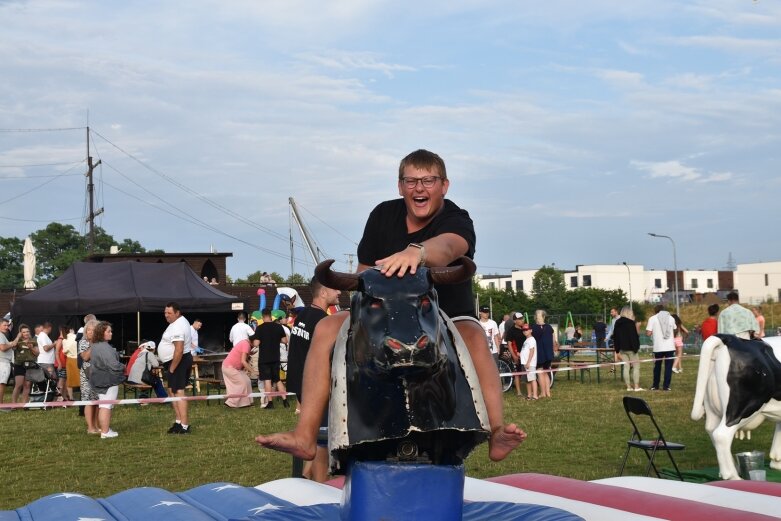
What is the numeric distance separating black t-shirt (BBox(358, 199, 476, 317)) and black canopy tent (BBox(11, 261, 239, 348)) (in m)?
18.7

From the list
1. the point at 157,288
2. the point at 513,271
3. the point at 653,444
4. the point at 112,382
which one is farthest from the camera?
the point at 513,271

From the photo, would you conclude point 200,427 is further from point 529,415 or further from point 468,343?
point 468,343

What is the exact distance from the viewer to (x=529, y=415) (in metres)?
16.1

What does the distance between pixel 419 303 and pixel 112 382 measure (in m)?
12.1

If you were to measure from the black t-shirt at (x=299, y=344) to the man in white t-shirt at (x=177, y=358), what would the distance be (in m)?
6.17

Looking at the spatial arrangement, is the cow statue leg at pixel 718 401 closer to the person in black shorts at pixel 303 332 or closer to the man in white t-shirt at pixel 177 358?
the person in black shorts at pixel 303 332

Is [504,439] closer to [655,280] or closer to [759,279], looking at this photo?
[759,279]

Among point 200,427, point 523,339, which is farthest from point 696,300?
point 200,427

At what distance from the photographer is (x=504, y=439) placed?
10.6 ft

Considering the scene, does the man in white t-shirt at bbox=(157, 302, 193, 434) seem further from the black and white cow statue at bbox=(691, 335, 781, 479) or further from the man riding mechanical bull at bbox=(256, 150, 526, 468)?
the man riding mechanical bull at bbox=(256, 150, 526, 468)

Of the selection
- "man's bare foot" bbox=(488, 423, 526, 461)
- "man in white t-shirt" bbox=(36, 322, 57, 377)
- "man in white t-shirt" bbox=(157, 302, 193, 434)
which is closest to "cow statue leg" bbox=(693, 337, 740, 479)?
"man's bare foot" bbox=(488, 423, 526, 461)

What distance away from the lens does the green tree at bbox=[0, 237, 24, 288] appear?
86025 millimetres

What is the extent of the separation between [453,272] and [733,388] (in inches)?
285

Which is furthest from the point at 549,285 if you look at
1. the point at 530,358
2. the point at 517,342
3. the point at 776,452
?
the point at 776,452
